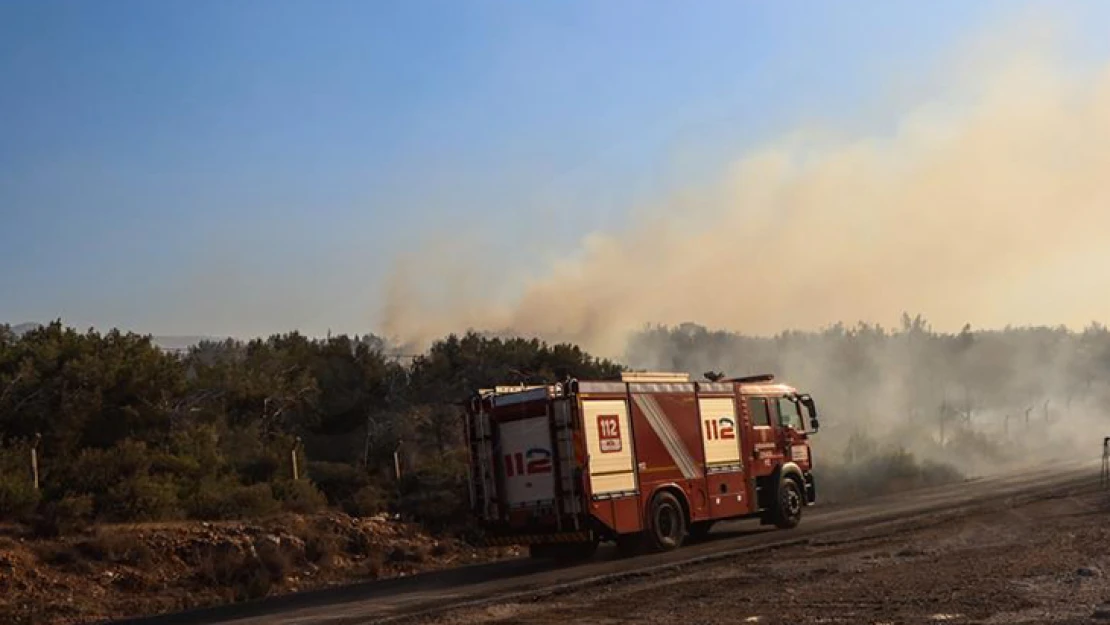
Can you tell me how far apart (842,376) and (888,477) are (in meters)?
38.6

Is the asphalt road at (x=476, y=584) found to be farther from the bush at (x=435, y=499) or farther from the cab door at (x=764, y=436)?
the bush at (x=435, y=499)

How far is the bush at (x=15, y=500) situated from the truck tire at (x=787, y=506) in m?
14.6

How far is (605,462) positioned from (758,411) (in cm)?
554

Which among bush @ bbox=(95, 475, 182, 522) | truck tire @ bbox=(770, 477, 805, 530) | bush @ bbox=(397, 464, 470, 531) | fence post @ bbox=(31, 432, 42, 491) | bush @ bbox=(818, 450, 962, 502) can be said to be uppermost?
fence post @ bbox=(31, 432, 42, 491)

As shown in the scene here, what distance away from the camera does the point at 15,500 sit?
21.6 meters

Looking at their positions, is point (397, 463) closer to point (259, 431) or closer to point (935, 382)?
point (259, 431)

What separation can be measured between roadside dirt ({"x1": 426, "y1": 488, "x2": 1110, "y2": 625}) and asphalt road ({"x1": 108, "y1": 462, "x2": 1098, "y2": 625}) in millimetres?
837

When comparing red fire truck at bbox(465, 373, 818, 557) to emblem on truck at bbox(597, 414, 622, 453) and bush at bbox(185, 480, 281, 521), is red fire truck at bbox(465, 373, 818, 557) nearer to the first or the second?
emblem on truck at bbox(597, 414, 622, 453)

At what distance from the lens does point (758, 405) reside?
23.7 metres

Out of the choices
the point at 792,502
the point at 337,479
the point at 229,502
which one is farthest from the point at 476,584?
the point at 337,479

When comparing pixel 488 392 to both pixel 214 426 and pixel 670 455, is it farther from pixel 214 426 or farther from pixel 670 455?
pixel 214 426

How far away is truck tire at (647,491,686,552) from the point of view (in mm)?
20016

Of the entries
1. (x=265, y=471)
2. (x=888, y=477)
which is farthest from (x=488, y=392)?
(x=888, y=477)

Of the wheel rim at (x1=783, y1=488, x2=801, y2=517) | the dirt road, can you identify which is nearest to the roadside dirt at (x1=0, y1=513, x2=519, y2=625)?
the wheel rim at (x1=783, y1=488, x2=801, y2=517)
